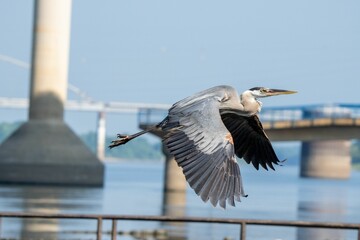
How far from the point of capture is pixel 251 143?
1325 cm

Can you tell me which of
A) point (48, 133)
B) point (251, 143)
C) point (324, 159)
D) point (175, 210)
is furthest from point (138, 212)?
point (324, 159)

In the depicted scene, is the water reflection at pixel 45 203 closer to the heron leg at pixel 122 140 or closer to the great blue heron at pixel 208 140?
the heron leg at pixel 122 140

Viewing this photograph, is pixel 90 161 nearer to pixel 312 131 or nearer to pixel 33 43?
pixel 33 43

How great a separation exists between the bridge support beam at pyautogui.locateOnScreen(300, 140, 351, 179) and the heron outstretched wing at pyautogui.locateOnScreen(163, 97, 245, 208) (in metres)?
151

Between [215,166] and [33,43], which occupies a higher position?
[33,43]

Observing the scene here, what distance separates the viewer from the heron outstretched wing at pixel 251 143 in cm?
1307

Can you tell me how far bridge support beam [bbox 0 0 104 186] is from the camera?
251 feet

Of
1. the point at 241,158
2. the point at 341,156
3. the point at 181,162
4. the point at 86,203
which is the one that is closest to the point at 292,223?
the point at 241,158

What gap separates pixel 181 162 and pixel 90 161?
2595 inches

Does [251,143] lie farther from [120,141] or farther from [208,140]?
[208,140]

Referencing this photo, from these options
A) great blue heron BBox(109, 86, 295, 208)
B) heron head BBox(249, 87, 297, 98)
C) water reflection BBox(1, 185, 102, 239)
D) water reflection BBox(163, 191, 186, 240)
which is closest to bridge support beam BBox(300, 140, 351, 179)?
water reflection BBox(1, 185, 102, 239)

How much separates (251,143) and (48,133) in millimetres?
64266

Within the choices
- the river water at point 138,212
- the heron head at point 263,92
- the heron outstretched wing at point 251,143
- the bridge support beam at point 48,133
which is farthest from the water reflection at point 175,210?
the heron head at point 263,92

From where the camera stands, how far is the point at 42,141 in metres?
76.6
